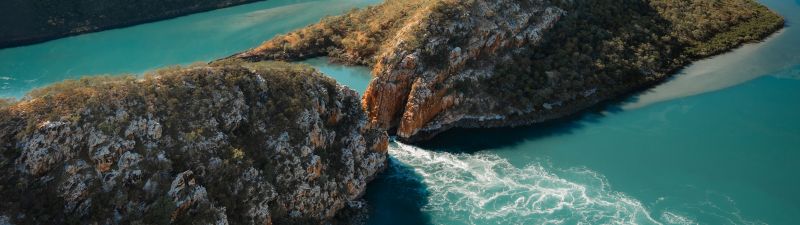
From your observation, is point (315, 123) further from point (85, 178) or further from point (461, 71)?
point (461, 71)

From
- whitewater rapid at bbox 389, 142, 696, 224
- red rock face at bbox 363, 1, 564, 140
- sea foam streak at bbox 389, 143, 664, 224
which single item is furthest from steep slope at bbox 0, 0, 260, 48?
sea foam streak at bbox 389, 143, 664, 224

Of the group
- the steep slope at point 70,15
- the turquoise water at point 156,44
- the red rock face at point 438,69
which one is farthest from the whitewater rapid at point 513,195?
the steep slope at point 70,15

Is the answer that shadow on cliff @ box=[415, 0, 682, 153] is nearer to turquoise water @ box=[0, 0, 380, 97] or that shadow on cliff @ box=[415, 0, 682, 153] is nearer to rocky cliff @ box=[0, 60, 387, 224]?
rocky cliff @ box=[0, 60, 387, 224]

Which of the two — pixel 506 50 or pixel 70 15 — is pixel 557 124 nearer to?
pixel 506 50

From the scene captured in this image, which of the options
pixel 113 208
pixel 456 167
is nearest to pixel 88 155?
pixel 113 208

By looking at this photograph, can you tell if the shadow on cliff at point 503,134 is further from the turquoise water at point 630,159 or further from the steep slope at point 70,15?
the steep slope at point 70,15

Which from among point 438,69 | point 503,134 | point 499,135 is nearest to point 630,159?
point 503,134
